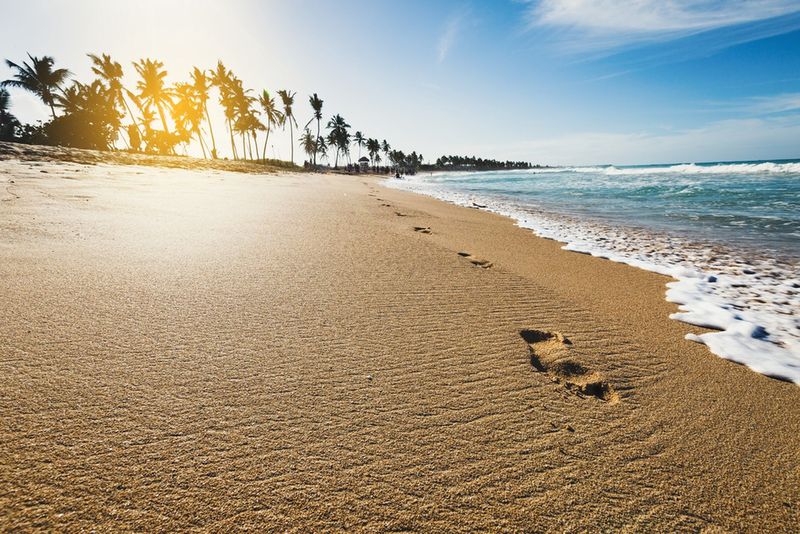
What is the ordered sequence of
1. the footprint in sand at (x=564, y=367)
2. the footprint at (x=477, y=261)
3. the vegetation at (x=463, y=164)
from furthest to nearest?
the vegetation at (x=463, y=164) → the footprint at (x=477, y=261) → the footprint in sand at (x=564, y=367)

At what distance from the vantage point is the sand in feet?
3.01

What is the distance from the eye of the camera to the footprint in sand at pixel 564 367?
1550 mm

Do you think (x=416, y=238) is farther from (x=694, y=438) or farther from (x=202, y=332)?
(x=694, y=438)

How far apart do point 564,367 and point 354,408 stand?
108cm

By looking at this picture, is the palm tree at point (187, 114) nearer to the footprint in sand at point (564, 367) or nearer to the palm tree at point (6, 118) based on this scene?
the palm tree at point (6, 118)

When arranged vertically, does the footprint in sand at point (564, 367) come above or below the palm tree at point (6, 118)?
below

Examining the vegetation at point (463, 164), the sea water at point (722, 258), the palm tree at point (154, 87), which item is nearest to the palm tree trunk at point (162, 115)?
the palm tree at point (154, 87)

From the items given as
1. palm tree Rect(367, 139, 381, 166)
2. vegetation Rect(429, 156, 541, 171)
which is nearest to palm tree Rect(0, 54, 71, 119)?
palm tree Rect(367, 139, 381, 166)

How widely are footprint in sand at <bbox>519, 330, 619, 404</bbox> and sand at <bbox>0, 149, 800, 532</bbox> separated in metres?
0.01

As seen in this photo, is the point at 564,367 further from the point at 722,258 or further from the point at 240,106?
the point at 240,106

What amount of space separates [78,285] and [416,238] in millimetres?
3139

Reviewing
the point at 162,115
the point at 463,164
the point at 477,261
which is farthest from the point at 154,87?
the point at 463,164

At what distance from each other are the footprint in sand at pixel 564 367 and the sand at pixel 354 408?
0.04ft

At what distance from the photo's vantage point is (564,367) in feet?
5.56
